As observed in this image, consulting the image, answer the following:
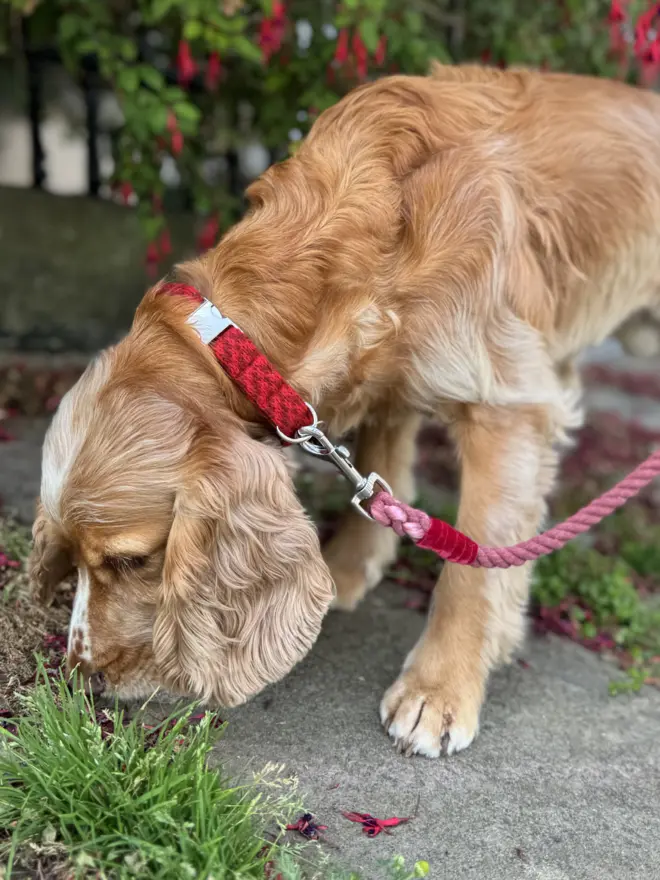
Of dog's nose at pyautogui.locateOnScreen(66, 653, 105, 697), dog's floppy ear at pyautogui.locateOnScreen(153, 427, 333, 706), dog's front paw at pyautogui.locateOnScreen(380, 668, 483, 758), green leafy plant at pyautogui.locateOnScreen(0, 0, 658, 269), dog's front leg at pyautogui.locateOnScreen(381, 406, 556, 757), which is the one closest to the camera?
dog's floppy ear at pyautogui.locateOnScreen(153, 427, 333, 706)

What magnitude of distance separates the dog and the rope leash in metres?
0.06

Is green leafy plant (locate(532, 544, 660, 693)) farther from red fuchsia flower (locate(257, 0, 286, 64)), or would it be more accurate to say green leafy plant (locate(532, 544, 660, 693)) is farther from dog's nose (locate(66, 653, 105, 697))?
red fuchsia flower (locate(257, 0, 286, 64))

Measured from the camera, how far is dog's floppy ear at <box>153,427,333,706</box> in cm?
188

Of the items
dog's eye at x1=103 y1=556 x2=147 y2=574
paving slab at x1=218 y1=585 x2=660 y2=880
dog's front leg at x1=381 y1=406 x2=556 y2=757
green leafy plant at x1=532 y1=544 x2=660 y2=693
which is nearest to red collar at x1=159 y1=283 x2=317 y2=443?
dog's eye at x1=103 y1=556 x2=147 y2=574

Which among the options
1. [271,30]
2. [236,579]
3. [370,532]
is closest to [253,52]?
[271,30]

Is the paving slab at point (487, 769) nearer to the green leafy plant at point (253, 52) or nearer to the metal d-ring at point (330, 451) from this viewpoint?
the metal d-ring at point (330, 451)

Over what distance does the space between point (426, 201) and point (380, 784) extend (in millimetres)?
1575

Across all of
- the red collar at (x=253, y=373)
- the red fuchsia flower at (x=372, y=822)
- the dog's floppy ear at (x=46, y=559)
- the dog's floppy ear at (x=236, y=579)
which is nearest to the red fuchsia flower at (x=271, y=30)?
the red collar at (x=253, y=373)

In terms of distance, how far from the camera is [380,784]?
2102 mm

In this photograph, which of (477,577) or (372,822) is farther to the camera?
(477,577)

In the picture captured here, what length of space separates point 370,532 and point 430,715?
911 mm

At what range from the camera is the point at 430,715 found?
228 cm

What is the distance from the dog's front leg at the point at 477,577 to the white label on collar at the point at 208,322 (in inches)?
33.4

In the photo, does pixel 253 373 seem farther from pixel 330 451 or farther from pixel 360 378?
pixel 360 378
